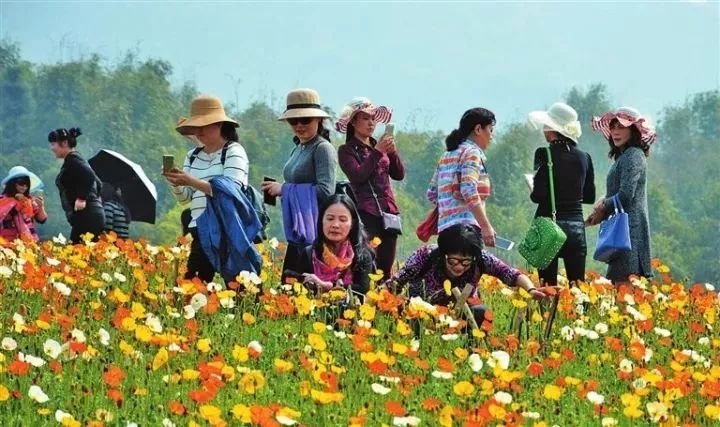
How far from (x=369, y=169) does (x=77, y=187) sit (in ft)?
13.9

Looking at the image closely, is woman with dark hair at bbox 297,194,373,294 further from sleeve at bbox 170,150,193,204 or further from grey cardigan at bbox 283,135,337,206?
sleeve at bbox 170,150,193,204

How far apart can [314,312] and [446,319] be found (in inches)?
44.4

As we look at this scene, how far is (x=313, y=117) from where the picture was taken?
29.8 feet

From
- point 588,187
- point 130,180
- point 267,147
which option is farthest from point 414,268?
point 267,147

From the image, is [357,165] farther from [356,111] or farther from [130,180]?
[130,180]

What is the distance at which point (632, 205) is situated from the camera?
33.1 feet

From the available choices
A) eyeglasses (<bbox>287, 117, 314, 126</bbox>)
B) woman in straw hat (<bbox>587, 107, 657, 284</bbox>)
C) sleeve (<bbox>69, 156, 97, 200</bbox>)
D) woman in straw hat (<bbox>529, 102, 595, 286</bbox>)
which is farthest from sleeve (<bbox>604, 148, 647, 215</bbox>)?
sleeve (<bbox>69, 156, 97, 200</bbox>)

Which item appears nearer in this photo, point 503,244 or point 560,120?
point 503,244

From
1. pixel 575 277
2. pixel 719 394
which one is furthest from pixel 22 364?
pixel 575 277

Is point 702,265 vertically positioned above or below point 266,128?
below

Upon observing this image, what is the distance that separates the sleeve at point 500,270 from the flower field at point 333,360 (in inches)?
6.5

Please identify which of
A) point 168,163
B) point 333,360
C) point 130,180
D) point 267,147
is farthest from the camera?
point 267,147

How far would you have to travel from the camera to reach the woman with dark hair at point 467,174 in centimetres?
891

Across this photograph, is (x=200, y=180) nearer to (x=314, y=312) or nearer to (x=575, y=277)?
(x=314, y=312)
